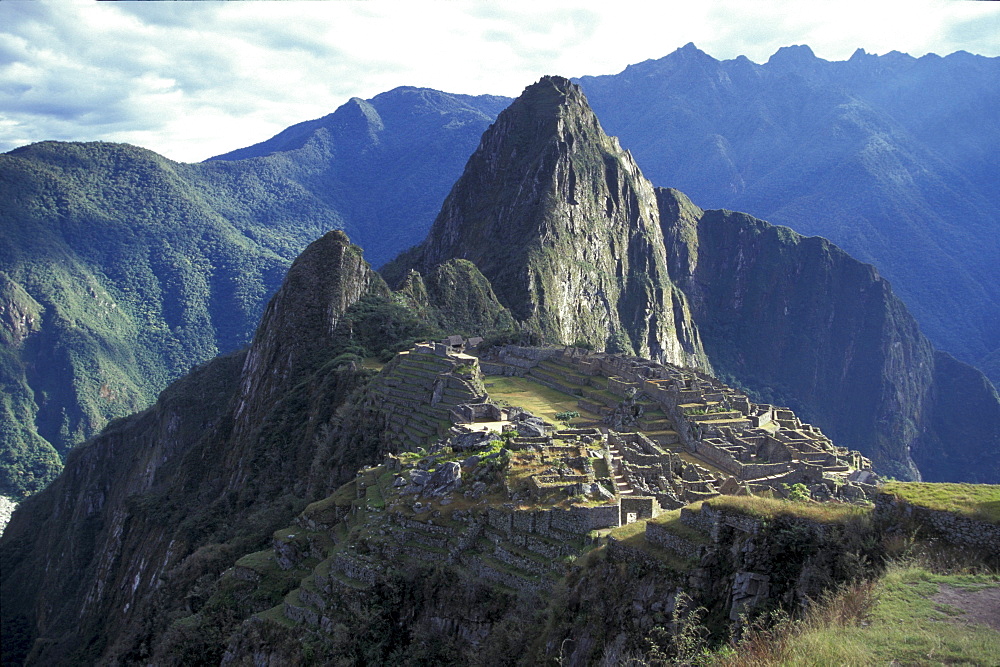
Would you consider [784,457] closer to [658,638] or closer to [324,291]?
[658,638]

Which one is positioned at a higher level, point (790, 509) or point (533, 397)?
point (533, 397)

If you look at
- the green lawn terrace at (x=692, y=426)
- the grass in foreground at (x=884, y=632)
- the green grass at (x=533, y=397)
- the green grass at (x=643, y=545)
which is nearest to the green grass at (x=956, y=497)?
the grass in foreground at (x=884, y=632)

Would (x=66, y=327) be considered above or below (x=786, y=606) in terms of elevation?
above

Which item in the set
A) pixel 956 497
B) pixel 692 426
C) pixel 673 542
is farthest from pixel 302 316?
pixel 956 497

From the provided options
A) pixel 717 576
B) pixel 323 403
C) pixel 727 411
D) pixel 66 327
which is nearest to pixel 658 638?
pixel 717 576

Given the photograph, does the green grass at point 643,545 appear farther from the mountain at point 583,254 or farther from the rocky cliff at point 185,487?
the mountain at point 583,254

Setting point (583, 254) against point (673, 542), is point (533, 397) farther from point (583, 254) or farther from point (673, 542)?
point (583, 254)
